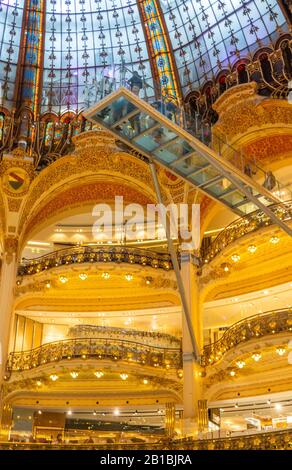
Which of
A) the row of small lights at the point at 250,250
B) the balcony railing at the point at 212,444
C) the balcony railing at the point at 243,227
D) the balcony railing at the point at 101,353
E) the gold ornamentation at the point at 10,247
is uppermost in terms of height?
the gold ornamentation at the point at 10,247

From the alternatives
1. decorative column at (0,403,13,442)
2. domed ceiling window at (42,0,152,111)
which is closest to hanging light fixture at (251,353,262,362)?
decorative column at (0,403,13,442)

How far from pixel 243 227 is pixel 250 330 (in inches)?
165

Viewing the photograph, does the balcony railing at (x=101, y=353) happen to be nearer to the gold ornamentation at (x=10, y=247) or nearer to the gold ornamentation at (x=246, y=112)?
the gold ornamentation at (x=10, y=247)

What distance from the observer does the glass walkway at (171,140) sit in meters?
12.5

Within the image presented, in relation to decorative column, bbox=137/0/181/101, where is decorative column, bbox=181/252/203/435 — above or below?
below

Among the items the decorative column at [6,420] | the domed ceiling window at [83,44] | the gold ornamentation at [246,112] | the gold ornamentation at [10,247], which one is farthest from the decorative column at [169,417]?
the domed ceiling window at [83,44]

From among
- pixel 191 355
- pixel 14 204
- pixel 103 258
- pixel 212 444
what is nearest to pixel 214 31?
pixel 103 258

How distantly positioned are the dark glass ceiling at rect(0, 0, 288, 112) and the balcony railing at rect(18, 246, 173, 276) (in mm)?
6940

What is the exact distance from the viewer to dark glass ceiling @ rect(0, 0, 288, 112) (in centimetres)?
2611

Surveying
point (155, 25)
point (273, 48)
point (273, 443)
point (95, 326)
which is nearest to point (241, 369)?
point (273, 443)

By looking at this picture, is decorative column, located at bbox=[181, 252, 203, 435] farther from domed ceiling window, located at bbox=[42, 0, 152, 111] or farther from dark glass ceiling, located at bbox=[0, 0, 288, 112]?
domed ceiling window, located at bbox=[42, 0, 152, 111]

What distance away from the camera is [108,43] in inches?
1112

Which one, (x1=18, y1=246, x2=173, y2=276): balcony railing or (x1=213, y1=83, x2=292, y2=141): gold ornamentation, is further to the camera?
(x1=18, y1=246, x2=173, y2=276): balcony railing

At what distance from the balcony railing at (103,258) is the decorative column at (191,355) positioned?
1407 millimetres
